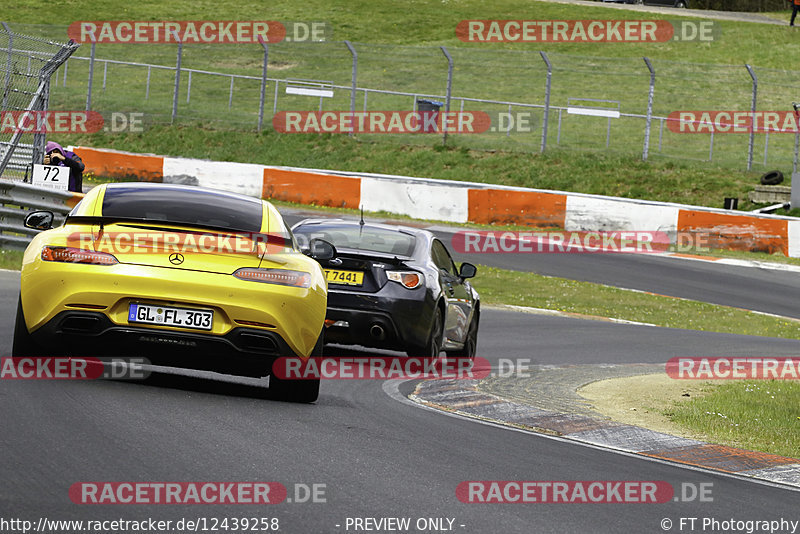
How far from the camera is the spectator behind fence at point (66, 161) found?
62.8ft

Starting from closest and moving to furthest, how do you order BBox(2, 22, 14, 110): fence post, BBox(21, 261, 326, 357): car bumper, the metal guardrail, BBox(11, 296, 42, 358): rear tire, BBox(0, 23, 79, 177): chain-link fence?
BBox(21, 261, 326, 357): car bumper, BBox(11, 296, 42, 358): rear tire, the metal guardrail, BBox(2, 22, 14, 110): fence post, BBox(0, 23, 79, 177): chain-link fence

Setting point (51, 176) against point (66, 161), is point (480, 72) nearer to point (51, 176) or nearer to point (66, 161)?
point (66, 161)

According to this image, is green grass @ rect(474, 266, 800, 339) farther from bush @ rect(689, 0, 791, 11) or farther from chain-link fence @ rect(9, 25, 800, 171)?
bush @ rect(689, 0, 791, 11)

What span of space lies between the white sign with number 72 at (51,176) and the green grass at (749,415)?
10352mm

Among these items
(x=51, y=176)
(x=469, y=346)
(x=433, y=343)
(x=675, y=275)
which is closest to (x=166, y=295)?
(x=433, y=343)

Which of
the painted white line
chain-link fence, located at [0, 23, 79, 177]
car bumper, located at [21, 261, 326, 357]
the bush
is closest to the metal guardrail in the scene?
chain-link fence, located at [0, 23, 79, 177]

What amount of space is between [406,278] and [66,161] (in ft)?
30.7

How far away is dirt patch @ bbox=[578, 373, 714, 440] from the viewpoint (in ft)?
31.0

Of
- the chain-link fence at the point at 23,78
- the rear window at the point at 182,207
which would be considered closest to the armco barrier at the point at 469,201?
the chain-link fence at the point at 23,78

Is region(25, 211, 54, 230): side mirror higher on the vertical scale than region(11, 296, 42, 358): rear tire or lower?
higher

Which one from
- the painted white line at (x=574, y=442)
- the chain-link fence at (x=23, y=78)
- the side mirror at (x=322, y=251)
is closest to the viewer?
the painted white line at (x=574, y=442)

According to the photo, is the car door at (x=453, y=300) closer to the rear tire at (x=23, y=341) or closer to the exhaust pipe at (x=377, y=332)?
the exhaust pipe at (x=377, y=332)

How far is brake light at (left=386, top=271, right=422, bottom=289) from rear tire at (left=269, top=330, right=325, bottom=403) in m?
2.81

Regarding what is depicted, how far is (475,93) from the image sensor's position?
43781mm
